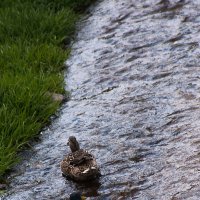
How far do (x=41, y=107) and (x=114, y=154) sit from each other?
1.78 meters

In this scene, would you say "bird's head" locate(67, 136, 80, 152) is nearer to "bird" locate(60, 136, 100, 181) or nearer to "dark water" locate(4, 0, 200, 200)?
"bird" locate(60, 136, 100, 181)

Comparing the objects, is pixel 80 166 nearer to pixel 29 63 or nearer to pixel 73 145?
pixel 73 145

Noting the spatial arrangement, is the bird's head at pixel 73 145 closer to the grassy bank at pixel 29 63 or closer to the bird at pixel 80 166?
the bird at pixel 80 166

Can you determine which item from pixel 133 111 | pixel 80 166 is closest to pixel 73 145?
pixel 80 166

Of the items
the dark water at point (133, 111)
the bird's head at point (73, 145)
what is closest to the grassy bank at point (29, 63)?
the dark water at point (133, 111)

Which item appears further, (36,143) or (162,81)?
(162,81)

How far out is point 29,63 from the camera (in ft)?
34.2

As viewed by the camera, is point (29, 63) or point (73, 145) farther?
point (29, 63)

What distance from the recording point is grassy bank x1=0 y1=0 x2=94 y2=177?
8242 mm

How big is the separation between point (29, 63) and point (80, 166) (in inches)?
150

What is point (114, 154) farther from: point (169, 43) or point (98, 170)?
point (169, 43)

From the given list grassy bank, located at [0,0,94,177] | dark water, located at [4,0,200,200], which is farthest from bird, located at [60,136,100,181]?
grassy bank, located at [0,0,94,177]

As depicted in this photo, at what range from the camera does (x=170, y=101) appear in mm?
8562

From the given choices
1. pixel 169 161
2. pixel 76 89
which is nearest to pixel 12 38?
pixel 76 89
